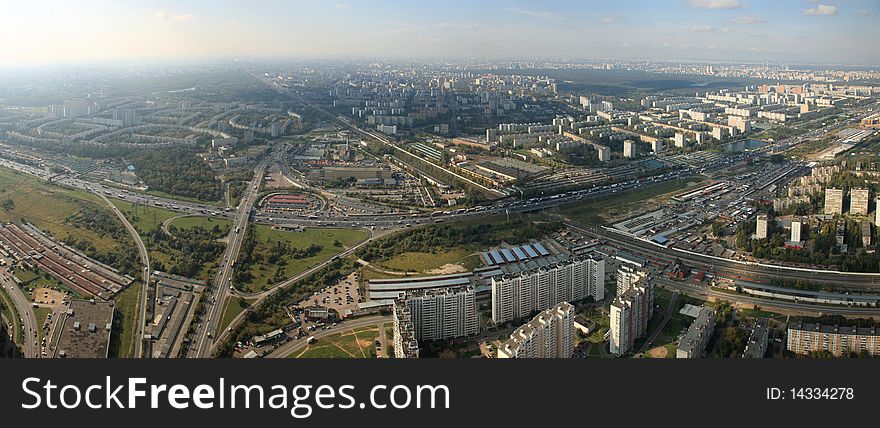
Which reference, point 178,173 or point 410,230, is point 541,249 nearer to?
point 410,230

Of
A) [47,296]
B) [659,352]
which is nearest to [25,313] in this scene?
[47,296]

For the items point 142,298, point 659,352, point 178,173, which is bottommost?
point 659,352

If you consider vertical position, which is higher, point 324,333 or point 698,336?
point 698,336

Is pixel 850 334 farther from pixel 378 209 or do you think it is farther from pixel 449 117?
pixel 449 117

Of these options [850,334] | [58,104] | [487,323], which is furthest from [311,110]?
[850,334]

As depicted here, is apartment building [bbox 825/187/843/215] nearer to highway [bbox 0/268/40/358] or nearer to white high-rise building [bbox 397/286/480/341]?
white high-rise building [bbox 397/286/480/341]
